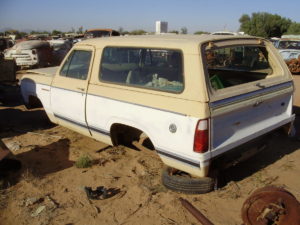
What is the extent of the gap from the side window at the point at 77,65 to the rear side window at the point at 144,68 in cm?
34

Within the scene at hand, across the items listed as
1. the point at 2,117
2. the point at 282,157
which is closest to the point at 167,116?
the point at 282,157

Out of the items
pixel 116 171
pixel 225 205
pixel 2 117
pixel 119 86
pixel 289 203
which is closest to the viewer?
pixel 289 203

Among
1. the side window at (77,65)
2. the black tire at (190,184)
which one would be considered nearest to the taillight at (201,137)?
the black tire at (190,184)

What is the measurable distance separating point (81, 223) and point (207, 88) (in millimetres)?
1865

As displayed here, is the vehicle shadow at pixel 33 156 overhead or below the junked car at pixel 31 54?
below

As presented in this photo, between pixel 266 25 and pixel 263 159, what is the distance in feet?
147

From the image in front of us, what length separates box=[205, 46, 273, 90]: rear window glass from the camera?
13.8 feet

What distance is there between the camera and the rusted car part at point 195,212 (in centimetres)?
286

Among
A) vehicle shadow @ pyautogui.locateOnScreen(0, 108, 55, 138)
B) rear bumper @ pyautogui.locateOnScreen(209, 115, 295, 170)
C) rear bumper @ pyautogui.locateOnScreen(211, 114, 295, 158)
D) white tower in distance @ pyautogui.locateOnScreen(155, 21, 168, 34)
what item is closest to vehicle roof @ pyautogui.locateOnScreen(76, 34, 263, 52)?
rear bumper @ pyautogui.locateOnScreen(211, 114, 295, 158)

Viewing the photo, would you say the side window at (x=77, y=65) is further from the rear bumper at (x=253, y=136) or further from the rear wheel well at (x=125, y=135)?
the rear bumper at (x=253, y=136)

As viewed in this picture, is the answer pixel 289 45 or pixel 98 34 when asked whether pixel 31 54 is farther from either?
pixel 289 45

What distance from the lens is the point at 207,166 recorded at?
3078 millimetres

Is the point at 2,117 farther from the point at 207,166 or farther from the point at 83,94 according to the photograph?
the point at 207,166

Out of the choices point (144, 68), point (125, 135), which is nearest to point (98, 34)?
point (125, 135)
